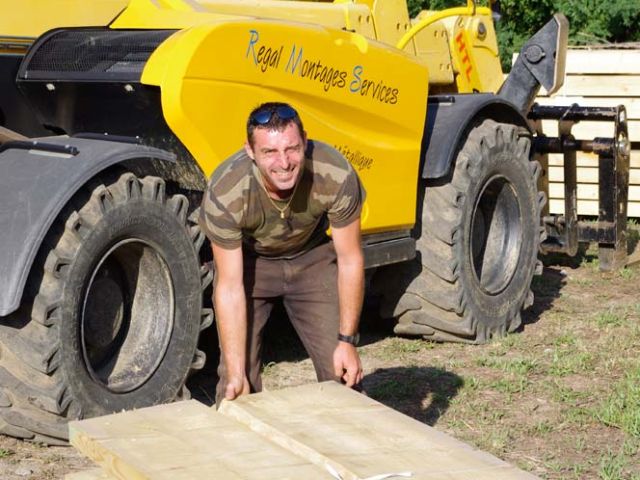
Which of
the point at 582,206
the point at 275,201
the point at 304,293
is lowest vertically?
the point at 582,206

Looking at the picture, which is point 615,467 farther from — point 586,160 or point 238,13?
point 586,160

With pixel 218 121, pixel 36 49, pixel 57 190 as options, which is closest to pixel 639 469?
pixel 218 121

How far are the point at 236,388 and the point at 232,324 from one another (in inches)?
9.0

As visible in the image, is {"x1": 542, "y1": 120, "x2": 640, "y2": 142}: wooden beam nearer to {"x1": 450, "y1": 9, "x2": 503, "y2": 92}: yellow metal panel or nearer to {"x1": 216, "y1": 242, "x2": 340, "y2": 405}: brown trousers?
{"x1": 450, "y1": 9, "x2": 503, "y2": 92}: yellow metal panel

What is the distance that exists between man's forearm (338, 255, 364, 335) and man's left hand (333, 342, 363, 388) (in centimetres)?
6

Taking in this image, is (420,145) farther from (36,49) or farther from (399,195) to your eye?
(36,49)

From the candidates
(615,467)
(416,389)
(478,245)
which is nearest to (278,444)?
(615,467)

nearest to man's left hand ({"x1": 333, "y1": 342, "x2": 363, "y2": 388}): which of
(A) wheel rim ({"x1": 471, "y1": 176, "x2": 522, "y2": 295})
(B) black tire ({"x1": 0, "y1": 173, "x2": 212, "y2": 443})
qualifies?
(B) black tire ({"x1": 0, "y1": 173, "x2": 212, "y2": 443})

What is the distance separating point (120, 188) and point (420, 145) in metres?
2.03

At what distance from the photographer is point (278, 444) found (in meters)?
3.73

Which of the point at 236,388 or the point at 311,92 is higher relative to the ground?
the point at 311,92

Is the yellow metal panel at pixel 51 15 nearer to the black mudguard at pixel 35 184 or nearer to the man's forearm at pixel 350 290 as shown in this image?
the black mudguard at pixel 35 184

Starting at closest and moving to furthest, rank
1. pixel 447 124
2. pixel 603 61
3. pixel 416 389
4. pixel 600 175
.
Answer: pixel 416 389 → pixel 447 124 → pixel 600 175 → pixel 603 61

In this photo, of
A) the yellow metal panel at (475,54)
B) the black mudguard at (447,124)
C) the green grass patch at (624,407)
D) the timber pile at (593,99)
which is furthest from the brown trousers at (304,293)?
the timber pile at (593,99)
